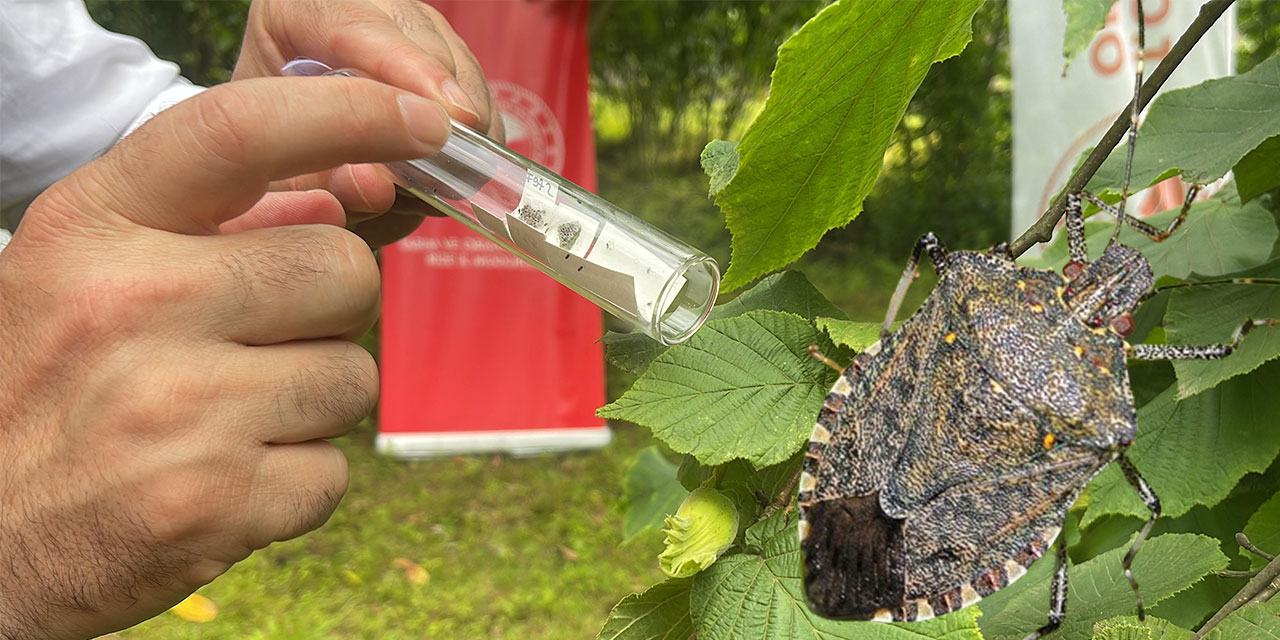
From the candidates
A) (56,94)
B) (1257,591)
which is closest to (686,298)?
(1257,591)

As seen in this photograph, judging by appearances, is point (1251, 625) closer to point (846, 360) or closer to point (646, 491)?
point (846, 360)

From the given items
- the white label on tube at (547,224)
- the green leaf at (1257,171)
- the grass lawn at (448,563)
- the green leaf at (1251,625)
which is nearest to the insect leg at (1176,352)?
the green leaf at (1251,625)

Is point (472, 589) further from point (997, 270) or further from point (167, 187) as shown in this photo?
point (997, 270)

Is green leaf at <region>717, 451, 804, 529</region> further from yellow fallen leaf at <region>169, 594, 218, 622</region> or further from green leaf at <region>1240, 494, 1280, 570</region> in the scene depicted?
yellow fallen leaf at <region>169, 594, 218, 622</region>

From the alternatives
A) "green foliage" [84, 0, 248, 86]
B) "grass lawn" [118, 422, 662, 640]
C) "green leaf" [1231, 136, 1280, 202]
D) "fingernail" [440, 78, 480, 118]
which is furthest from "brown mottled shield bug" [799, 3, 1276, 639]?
"green foliage" [84, 0, 248, 86]

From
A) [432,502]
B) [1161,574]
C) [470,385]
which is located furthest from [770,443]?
[470,385]

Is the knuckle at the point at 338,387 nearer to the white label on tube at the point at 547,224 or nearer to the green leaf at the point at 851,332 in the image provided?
the white label on tube at the point at 547,224
